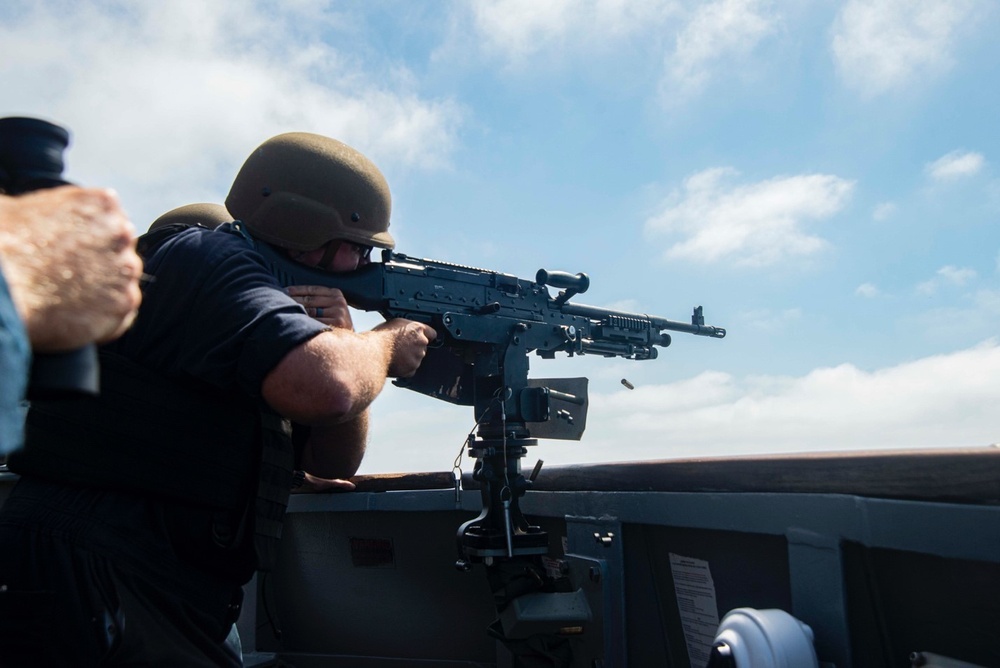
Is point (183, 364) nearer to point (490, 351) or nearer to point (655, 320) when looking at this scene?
point (490, 351)

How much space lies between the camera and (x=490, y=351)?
3582 mm

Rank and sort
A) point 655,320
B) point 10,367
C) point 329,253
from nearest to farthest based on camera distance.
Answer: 1. point 10,367
2. point 329,253
3. point 655,320

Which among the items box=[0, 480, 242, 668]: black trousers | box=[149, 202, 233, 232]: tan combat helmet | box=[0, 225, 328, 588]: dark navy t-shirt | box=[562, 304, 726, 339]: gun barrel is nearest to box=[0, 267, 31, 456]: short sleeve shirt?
box=[0, 225, 328, 588]: dark navy t-shirt

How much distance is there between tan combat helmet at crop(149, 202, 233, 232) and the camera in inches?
136

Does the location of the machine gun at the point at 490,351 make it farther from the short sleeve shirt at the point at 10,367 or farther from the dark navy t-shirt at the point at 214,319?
the short sleeve shirt at the point at 10,367

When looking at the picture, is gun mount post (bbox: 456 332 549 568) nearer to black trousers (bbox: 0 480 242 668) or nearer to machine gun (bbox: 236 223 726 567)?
machine gun (bbox: 236 223 726 567)

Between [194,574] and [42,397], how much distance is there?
1062mm

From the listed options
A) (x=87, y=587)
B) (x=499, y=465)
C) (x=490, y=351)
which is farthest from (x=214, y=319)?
(x=490, y=351)

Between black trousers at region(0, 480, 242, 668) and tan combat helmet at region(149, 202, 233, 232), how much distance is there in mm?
1991

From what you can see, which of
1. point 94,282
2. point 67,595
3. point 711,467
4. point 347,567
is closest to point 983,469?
point 711,467

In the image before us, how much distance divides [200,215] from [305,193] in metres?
1.09

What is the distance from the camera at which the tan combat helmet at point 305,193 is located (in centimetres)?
262

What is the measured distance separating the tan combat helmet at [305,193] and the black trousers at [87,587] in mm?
1188

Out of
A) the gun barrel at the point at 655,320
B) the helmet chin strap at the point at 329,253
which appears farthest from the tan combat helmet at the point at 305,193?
the gun barrel at the point at 655,320
